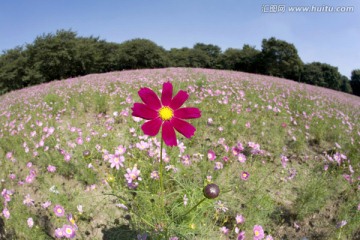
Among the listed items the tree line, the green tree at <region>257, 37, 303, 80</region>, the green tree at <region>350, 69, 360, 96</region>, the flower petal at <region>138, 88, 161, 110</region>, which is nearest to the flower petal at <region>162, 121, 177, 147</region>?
the flower petal at <region>138, 88, 161, 110</region>

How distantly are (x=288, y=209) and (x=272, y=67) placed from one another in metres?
44.1

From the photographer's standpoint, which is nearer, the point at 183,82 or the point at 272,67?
the point at 183,82

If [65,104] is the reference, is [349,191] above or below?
below

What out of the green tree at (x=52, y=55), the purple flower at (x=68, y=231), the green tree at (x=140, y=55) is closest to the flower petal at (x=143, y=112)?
the purple flower at (x=68, y=231)

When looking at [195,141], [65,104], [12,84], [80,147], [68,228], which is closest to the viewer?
[68,228]

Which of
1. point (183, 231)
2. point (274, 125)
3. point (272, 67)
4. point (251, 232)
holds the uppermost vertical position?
point (272, 67)

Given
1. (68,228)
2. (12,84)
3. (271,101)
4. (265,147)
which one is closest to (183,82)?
(271,101)

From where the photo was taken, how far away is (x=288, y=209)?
268cm

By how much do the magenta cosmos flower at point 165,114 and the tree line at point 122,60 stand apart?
58.5 ft

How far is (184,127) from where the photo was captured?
1120mm

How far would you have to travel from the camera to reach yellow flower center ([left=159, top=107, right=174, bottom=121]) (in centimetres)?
115

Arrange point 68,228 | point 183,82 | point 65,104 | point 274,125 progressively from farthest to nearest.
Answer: point 183,82 < point 65,104 < point 274,125 < point 68,228

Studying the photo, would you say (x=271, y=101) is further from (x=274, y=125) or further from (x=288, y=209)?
(x=288, y=209)

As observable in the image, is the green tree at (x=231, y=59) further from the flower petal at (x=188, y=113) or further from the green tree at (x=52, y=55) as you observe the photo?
the flower petal at (x=188, y=113)
